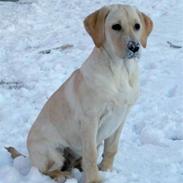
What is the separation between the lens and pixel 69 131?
427 centimetres

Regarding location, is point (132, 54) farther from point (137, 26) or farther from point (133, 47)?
point (137, 26)

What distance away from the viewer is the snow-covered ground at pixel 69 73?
458 centimetres

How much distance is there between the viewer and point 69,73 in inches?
274

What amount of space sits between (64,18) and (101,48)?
589 cm

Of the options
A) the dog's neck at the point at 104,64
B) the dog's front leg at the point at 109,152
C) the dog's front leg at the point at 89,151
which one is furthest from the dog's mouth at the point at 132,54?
the dog's front leg at the point at 109,152

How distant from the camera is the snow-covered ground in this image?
4.58 m

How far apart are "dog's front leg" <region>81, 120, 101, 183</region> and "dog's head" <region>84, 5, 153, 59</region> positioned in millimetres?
563

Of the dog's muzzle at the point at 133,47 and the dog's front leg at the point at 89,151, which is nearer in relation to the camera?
the dog's muzzle at the point at 133,47

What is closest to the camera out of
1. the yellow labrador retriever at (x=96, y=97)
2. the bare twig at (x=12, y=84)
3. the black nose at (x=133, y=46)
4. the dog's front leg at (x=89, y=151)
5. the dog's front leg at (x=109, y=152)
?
the black nose at (x=133, y=46)

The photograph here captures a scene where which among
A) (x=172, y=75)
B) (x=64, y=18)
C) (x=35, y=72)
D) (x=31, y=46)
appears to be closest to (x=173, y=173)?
(x=172, y=75)

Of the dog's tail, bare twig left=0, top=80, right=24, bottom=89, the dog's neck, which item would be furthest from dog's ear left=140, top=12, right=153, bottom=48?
bare twig left=0, top=80, right=24, bottom=89

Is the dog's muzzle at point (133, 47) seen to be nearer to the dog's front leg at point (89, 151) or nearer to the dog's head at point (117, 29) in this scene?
the dog's head at point (117, 29)

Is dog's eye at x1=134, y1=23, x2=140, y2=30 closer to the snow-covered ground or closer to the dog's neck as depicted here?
the dog's neck

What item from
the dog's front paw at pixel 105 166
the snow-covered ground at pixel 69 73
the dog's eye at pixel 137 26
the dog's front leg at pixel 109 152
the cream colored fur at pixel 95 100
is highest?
the dog's eye at pixel 137 26
